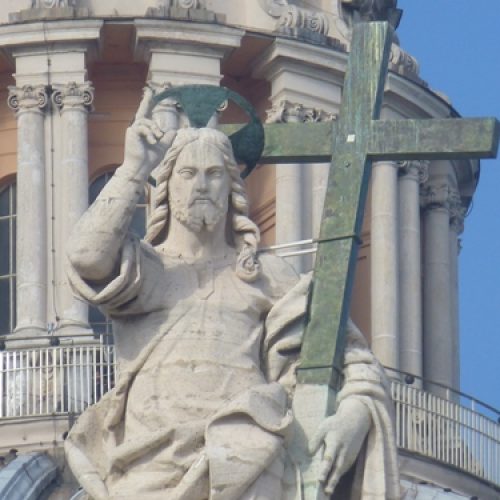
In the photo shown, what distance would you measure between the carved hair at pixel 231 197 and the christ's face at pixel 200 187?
0.09 feet

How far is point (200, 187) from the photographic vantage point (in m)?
24.7

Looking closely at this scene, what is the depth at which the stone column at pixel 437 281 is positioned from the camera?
Answer: 59.9m

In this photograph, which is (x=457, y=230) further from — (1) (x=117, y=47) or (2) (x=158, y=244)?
(2) (x=158, y=244)

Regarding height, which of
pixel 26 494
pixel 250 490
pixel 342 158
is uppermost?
pixel 26 494

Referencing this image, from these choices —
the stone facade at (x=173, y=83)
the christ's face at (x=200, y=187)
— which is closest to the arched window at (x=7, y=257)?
the stone facade at (x=173, y=83)

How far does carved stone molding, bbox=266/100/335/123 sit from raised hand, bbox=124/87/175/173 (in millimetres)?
32428

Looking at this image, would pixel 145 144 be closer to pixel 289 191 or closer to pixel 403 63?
pixel 289 191

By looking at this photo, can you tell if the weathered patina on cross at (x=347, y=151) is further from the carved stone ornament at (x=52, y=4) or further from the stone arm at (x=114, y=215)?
the carved stone ornament at (x=52, y=4)

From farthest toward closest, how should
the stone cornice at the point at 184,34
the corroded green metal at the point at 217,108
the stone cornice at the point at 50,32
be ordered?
the stone cornice at the point at 50,32 < the stone cornice at the point at 184,34 < the corroded green metal at the point at 217,108

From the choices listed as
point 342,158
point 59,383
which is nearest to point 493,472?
point 59,383

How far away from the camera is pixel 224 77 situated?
190ft

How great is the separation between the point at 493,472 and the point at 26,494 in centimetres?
524

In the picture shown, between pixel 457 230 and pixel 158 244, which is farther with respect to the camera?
pixel 457 230

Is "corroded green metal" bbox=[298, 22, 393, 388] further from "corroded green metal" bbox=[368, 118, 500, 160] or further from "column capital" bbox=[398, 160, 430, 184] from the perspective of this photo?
"column capital" bbox=[398, 160, 430, 184]
